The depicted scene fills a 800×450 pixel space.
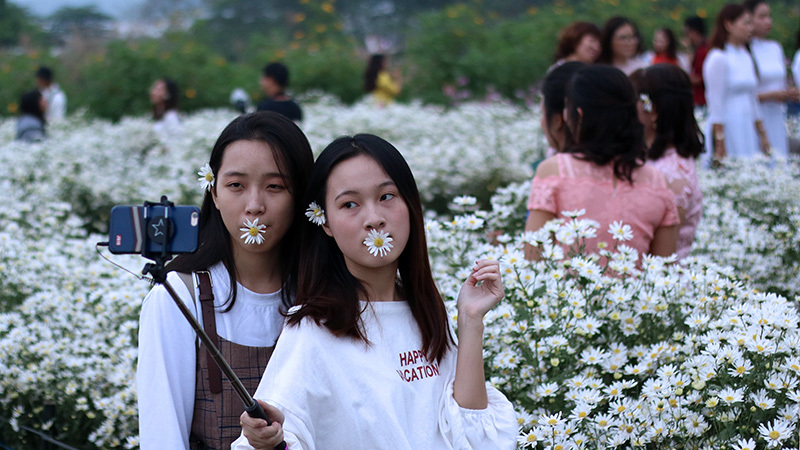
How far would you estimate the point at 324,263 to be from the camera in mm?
2113

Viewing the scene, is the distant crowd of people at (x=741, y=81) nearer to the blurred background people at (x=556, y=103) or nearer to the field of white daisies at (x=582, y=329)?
the field of white daisies at (x=582, y=329)

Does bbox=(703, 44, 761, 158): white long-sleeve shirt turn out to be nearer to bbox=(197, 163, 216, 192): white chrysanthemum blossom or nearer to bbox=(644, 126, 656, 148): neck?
bbox=(644, 126, 656, 148): neck

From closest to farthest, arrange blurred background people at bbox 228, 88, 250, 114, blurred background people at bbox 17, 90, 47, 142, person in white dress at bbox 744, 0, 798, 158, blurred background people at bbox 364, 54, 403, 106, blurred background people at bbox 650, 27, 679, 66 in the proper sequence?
blurred background people at bbox 228, 88, 250, 114 < person in white dress at bbox 744, 0, 798, 158 < blurred background people at bbox 650, 27, 679, 66 < blurred background people at bbox 17, 90, 47, 142 < blurred background people at bbox 364, 54, 403, 106

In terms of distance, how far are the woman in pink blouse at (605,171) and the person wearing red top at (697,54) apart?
605 cm

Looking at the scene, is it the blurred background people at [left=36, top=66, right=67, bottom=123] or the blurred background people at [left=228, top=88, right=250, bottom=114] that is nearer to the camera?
the blurred background people at [left=228, top=88, right=250, bottom=114]

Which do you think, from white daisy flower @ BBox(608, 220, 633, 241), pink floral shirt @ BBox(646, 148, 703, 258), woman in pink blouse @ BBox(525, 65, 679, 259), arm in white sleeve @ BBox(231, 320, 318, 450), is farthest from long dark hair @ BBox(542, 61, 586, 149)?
arm in white sleeve @ BBox(231, 320, 318, 450)

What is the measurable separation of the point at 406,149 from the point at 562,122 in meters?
4.37

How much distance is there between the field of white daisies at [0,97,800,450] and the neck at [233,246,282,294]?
82cm

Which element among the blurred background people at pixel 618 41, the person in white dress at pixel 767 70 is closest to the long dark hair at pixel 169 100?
the blurred background people at pixel 618 41

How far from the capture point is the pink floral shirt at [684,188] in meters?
3.90

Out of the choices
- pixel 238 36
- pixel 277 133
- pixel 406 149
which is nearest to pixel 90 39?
pixel 238 36

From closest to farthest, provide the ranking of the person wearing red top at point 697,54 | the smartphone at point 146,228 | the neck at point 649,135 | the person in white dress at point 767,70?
the smartphone at point 146,228
the neck at point 649,135
the person in white dress at point 767,70
the person wearing red top at point 697,54

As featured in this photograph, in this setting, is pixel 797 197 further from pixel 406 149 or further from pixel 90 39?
pixel 90 39

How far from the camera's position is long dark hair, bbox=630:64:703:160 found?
13.3ft
